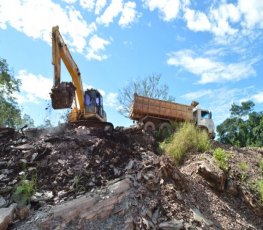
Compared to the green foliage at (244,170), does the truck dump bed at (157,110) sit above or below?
above

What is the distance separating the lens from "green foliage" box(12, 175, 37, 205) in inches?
232

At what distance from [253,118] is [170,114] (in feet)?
37.1

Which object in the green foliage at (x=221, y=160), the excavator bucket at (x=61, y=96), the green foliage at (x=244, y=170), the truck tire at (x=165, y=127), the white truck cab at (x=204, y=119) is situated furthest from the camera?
the white truck cab at (x=204, y=119)

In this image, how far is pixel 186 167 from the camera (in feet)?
30.2

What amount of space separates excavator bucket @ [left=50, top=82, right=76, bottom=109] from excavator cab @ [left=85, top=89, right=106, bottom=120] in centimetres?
293

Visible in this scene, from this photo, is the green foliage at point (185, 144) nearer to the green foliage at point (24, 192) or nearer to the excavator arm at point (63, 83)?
the excavator arm at point (63, 83)

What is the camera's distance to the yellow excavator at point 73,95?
9.66m

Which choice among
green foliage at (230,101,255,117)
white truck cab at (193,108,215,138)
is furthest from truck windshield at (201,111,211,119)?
green foliage at (230,101,255,117)

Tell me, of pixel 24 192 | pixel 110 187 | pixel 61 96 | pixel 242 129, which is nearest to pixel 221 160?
pixel 110 187


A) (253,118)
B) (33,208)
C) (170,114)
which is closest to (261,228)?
(33,208)

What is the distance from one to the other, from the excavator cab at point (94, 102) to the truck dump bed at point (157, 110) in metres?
2.46

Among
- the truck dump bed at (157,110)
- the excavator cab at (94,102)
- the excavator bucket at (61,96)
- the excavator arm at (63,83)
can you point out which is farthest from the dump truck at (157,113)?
A: the excavator bucket at (61,96)

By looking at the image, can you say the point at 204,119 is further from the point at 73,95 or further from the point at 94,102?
the point at 73,95

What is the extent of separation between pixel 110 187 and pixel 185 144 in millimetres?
4490
